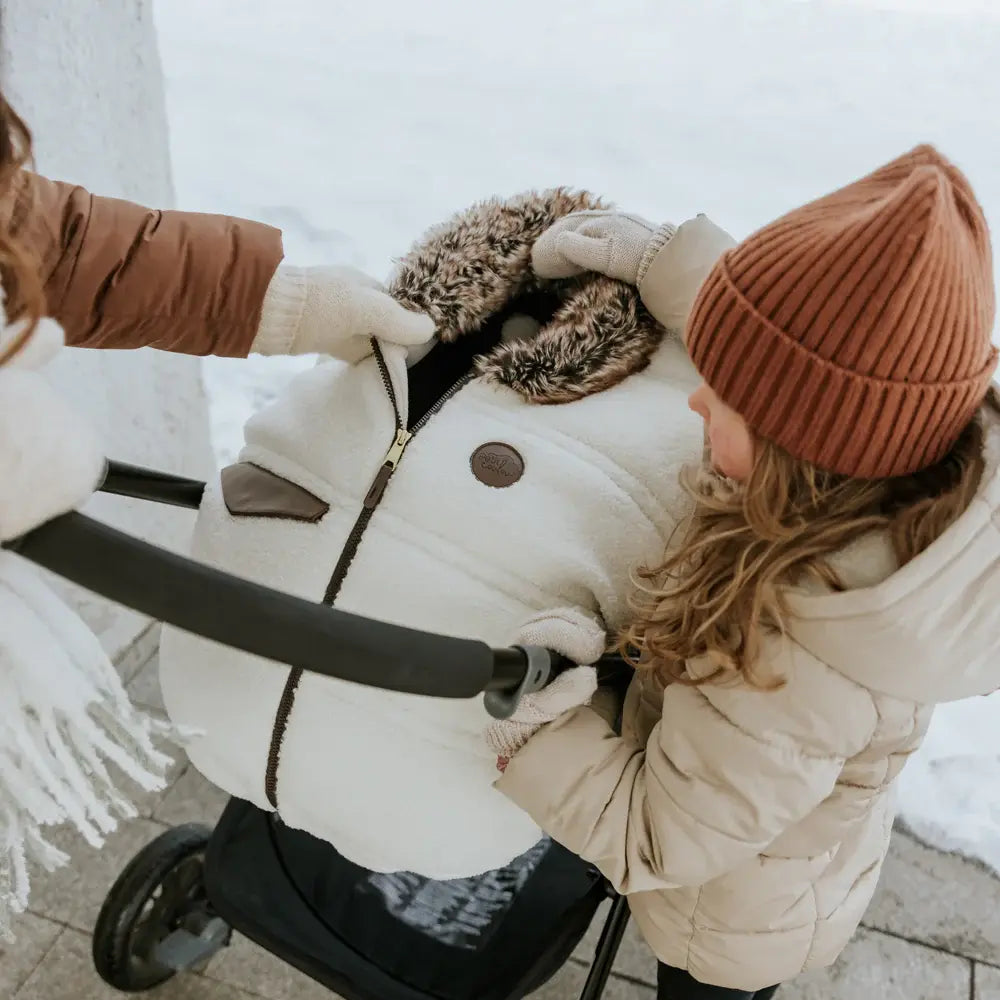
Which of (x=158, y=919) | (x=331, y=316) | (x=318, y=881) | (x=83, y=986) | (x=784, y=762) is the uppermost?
(x=331, y=316)

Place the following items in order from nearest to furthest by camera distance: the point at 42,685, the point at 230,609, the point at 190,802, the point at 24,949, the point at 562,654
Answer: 1. the point at 230,609
2. the point at 42,685
3. the point at 562,654
4. the point at 24,949
5. the point at 190,802

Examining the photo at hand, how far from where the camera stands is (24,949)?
4.21 feet

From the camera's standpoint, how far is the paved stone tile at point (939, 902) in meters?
1.31

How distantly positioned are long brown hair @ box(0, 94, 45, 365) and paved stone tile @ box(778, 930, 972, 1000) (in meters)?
1.22

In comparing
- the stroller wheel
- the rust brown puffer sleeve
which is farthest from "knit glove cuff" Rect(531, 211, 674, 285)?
the stroller wheel

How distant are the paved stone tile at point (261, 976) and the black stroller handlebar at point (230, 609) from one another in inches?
39.2

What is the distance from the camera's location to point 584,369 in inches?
29.0

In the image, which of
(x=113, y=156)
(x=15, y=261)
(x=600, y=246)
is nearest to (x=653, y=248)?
(x=600, y=246)

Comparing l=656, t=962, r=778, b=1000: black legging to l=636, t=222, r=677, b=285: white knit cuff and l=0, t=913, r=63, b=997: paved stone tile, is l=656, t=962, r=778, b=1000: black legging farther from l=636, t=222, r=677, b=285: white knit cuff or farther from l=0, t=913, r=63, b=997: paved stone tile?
l=0, t=913, r=63, b=997: paved stone tile

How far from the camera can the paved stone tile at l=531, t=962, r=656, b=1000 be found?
1250 mm

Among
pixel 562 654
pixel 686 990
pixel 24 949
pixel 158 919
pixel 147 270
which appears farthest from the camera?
pixel 24 949

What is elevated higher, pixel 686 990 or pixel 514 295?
pixel 514 295

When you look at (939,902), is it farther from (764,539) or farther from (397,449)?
(397,449)

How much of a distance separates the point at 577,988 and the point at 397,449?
877 mm
